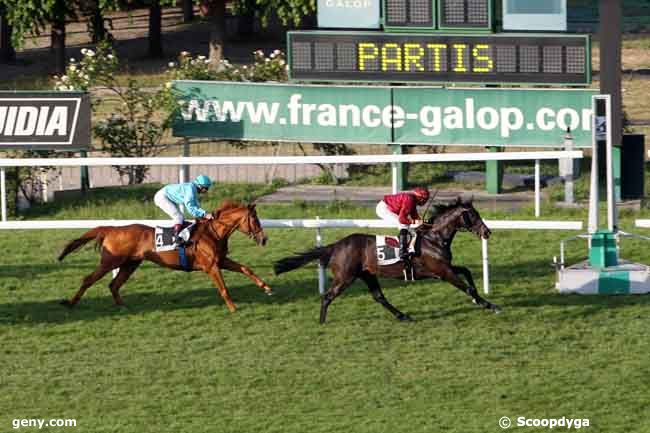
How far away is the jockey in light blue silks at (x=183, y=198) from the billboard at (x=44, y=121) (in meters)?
5.52

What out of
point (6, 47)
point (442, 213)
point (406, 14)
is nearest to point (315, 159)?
point (442, 213)

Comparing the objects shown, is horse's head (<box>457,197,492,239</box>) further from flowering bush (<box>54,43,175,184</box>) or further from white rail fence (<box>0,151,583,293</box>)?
flowering bush (<box>54,43,175,184</box>)

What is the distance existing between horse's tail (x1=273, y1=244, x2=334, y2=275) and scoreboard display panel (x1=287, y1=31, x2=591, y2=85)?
6.51 meters

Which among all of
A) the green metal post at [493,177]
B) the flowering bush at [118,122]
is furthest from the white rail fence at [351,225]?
the flowering bush at [118,122]

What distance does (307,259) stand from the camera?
46.1ft

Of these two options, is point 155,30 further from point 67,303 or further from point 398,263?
point 398,263

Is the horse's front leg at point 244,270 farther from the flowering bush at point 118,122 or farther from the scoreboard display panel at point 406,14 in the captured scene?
the flowering bush at point 118,122

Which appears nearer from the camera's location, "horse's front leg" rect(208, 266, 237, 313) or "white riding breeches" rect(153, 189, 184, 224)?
"horse's front leg" rect(208, 266, 237, 313)

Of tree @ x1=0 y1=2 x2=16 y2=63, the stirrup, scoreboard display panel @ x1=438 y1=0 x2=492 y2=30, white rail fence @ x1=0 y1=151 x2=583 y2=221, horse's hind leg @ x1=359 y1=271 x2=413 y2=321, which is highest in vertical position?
scoreboard display panel @ x1=438 y1=0 x2=492 y2=30

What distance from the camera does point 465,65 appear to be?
20156mm

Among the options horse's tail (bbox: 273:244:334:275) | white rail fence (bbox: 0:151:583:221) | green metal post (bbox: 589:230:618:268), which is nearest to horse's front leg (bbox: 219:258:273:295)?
horse's tail (bbox: 273:244:334:275)

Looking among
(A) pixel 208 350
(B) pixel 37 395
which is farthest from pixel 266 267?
(B) pixel 37 395

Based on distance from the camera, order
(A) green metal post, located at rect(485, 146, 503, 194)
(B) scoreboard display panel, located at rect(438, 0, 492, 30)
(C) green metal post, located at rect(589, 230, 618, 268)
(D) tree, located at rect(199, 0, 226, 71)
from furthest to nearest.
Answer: (D) tree, located at rect(199, 0, 226, 71), (A) green metal post, located at rect(485, 146, 503, 194), (B) scoreboard display panel, located at rect(438, 0, 492, 30), (C) green metal post, located at rect(589, 230, 618, 268)

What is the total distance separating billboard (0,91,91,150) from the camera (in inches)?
797
